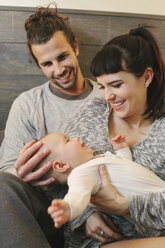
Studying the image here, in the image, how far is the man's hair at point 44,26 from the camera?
1.73m

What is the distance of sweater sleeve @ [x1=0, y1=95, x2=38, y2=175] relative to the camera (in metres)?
1.64

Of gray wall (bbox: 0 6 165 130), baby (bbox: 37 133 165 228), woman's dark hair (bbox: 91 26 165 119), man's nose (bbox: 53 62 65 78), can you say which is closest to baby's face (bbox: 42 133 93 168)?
baby (bbox: 37 133 165 228)

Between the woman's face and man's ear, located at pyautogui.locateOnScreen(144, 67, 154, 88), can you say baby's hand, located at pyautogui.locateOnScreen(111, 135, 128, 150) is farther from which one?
man's ear, located at pyautogui.locateOnScreen(144, 67, 154, 88)

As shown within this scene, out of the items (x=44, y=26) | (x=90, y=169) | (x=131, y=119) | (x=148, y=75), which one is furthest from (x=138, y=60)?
(x=44, y=26)

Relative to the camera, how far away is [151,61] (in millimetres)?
1309

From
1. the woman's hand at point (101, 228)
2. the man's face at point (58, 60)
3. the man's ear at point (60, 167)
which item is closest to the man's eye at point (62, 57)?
the man's face at point (58, 60)

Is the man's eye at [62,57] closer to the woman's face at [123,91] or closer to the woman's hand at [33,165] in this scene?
the woman's face at [123,91]

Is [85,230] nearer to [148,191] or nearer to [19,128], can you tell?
[148,191]

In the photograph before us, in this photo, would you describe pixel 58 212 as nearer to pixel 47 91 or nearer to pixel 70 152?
pixel 70 152

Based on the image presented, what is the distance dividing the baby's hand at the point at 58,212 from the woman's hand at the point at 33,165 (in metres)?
0.34

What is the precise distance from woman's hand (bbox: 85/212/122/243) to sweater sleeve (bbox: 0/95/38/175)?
662 millimetres

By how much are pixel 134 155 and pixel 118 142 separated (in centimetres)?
9

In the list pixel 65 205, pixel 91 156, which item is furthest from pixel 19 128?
pixel 65 205

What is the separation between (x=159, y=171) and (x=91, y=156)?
0.32 m
